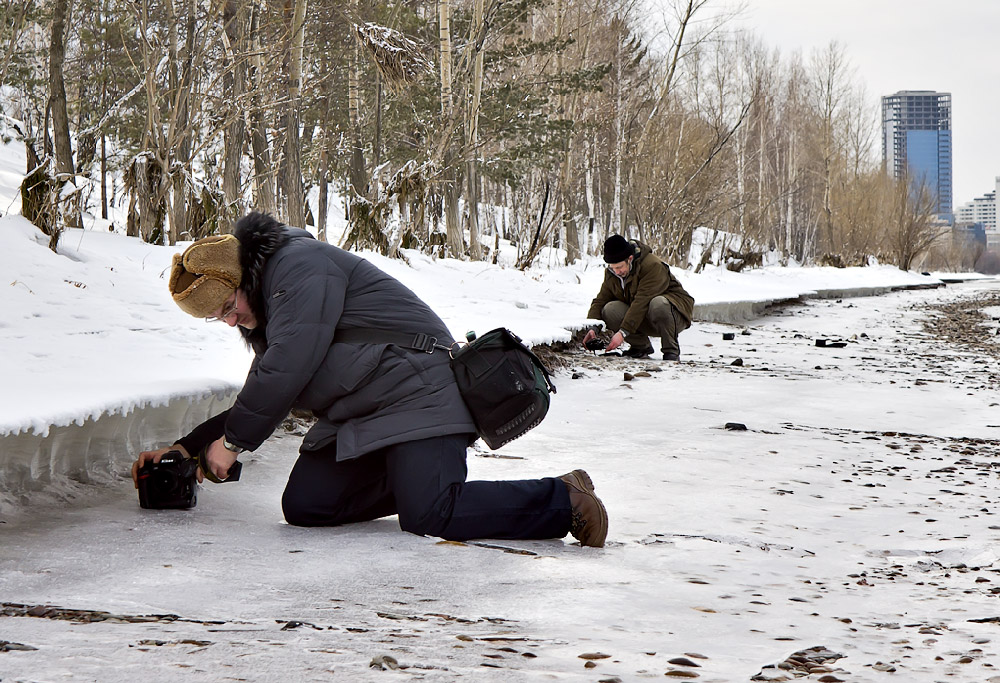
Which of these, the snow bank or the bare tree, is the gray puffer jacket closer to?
the snow bank

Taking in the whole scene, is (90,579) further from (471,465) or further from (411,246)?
(411,246)

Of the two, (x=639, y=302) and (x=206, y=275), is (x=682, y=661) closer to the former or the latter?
(x=206, y=275)

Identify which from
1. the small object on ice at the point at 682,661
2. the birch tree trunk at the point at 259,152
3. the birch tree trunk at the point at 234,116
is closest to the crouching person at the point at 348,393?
the small object on ice at the point at 682,661

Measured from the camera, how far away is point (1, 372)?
11.4ft

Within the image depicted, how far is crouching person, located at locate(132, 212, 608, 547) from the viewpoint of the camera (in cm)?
257

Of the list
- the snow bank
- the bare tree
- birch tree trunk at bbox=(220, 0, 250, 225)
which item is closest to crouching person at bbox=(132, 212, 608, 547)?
the snow bank

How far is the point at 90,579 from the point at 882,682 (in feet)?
5.25

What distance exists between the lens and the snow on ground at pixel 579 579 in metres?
1.67

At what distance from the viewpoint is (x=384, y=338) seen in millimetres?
2727

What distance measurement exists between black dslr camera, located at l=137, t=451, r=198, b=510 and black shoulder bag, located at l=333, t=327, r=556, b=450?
586mm

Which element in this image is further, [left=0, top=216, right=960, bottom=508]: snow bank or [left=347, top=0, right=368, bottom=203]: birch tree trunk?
[left=347, top=0, right=368, bottom=203]: birch tree trunk

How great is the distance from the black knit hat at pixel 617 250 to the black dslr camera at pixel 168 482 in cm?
465

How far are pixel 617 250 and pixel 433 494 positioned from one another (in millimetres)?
4824

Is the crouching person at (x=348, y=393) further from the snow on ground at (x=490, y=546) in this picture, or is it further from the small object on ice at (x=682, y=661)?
the small object on ice at (x=682, y=661)
